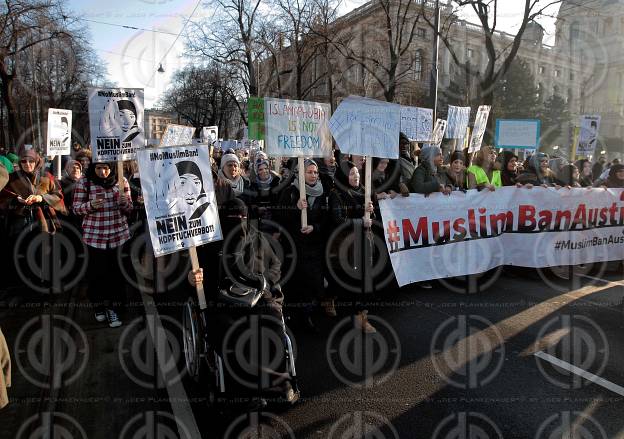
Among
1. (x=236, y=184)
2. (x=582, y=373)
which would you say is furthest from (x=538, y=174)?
(x=236, y=184)

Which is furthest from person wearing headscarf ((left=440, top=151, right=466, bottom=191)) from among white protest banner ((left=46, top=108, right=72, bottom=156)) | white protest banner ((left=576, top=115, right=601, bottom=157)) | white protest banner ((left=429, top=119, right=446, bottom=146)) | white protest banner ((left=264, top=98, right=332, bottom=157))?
white protest banner ((left=576, top=115, right=601, bottom=157))

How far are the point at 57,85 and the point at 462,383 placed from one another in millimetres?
37837

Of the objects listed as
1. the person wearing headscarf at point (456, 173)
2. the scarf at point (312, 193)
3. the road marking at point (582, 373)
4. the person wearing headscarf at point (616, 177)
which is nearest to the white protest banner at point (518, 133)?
the person wearing headscarf at point (616, 177)

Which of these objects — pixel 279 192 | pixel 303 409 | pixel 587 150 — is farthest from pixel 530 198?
pixel 587 150

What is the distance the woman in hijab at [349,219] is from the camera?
5109 mm

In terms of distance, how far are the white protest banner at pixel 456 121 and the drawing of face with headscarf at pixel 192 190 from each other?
301 inches

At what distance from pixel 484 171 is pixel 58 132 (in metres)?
7.06

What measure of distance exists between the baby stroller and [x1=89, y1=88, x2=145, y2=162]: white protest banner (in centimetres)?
205

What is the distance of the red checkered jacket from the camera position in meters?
5.05

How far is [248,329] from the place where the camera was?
3447mm

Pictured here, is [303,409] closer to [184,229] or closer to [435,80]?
[184,229]

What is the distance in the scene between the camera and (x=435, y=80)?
1625 cm

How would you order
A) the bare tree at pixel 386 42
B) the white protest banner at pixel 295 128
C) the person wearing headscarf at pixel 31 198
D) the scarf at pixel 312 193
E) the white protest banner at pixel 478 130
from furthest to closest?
1. the bare tree at pixel 386 42
2. the white protest banner at pixel 478 130
3. the person wearing headscarf at pixel 31 198
4. the scarf at pixel 312 193
5. the white protest banner at pixel 295 128

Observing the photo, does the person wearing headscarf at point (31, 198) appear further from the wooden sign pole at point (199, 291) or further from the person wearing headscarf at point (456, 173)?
the person wearing headscarf at point (456, 173)
